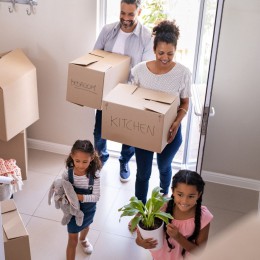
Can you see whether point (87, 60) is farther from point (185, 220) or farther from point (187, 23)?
point (185, 220)

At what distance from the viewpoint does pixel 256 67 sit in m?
2.65

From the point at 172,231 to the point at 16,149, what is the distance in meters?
1.60

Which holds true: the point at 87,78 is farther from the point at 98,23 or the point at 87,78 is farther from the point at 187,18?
the point at 187,18

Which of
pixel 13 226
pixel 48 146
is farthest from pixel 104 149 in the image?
pixel 13 226

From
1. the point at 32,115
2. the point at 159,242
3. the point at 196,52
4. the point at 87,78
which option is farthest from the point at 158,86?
the point at 32,115

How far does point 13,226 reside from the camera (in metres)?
1.92

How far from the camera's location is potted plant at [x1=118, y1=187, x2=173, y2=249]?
165cm

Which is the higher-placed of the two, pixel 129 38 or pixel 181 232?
pixel 129 38

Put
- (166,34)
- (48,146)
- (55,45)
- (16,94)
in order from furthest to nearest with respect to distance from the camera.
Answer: (48,146), (55,45), (16,94), (166,34)

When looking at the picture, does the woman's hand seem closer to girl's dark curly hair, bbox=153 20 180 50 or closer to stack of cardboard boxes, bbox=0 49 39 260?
girl's dark curly hair, bbox=153 20 180 50

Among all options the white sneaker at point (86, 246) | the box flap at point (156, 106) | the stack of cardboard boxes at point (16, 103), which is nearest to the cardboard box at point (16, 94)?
the stack of cardboard boxes at point (16, 103)

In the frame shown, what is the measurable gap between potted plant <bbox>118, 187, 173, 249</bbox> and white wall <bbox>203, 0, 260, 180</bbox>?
1322 mm

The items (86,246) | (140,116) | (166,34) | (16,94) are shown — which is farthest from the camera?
(16,94)

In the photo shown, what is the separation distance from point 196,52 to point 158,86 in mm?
697
